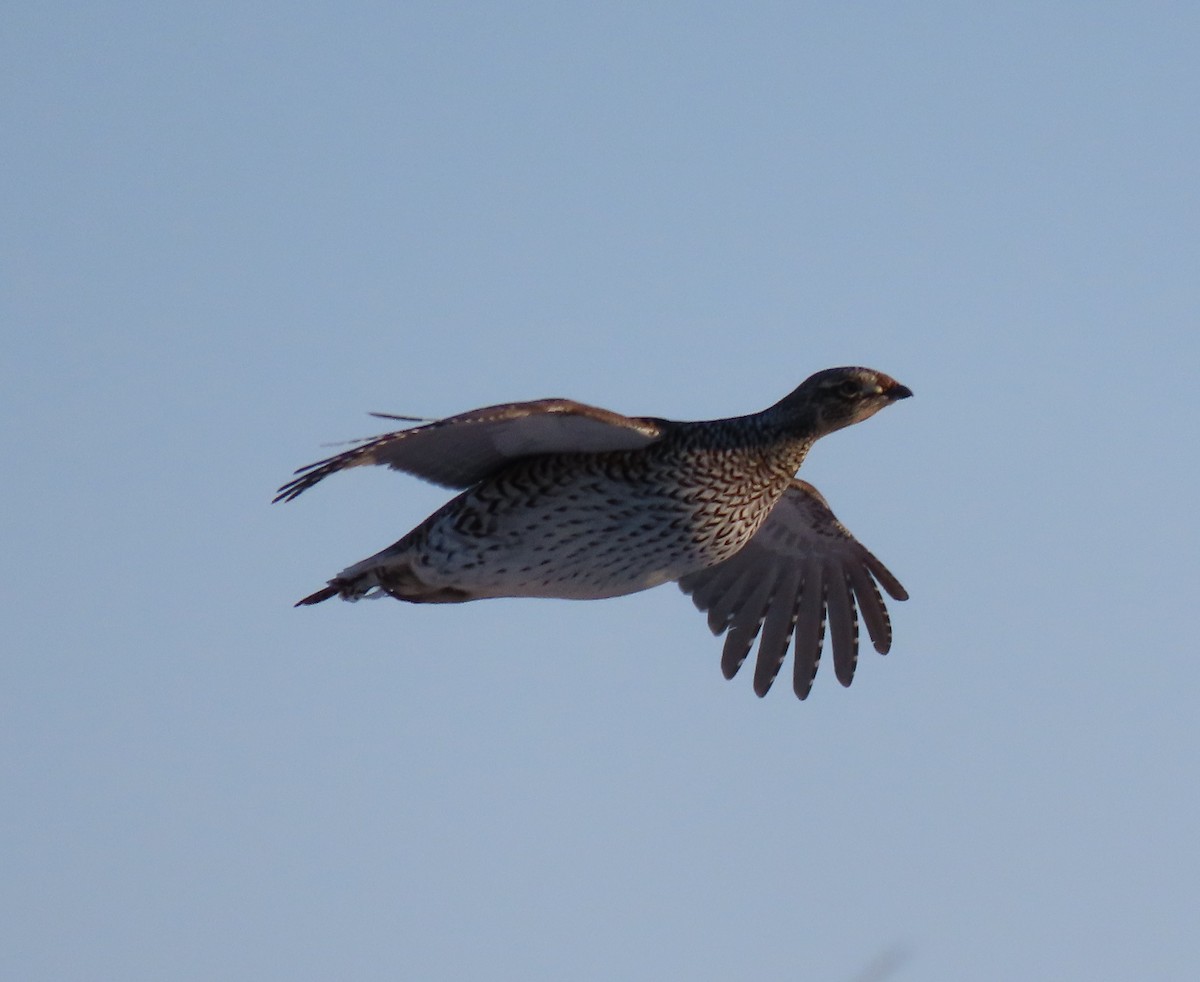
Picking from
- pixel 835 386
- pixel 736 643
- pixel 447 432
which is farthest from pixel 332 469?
pixel 736 643

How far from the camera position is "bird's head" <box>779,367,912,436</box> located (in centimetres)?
1521

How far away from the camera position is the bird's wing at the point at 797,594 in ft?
57.8

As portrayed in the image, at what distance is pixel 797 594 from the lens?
1781 centimetres

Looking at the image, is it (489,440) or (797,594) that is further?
(797,594)

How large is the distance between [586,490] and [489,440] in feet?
2.36

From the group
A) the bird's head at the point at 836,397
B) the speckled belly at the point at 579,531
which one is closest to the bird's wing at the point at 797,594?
the bird's head at the point at 836,397

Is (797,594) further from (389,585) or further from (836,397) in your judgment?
(389,585)

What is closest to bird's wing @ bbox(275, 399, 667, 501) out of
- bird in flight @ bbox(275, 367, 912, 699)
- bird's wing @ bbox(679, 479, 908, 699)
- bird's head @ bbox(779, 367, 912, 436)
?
bird in flight @ bbox(275, 367, 912, 699)

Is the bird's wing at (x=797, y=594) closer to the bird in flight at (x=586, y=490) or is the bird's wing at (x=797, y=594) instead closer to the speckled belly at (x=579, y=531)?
the bird in flight at (x=586, y=490)

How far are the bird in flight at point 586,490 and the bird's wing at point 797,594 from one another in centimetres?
236

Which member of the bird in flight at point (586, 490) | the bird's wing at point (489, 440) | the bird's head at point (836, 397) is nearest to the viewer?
the bird's wing at point (489, 440)

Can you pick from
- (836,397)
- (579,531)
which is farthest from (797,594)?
(579,531)

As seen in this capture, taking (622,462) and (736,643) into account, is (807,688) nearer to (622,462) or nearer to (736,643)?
(736,643)

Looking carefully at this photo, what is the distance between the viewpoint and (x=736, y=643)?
17594 millimetres
